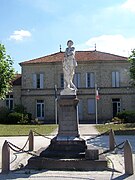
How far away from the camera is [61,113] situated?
446 inches

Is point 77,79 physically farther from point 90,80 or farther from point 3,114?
point 3,114

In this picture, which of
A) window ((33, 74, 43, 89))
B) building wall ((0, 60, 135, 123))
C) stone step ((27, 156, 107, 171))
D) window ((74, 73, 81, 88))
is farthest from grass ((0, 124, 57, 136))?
window ((33, 74, 43, 89))

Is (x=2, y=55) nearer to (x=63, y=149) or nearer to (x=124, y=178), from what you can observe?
(x=63, y=149)

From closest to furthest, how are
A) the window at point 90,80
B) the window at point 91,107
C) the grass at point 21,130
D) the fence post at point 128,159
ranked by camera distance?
the fence post at point 128,159 → the grass at point 21,130 → the window at point 91,107 → the window at point 90,80

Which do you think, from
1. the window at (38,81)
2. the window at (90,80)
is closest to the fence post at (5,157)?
the window at (90,80)

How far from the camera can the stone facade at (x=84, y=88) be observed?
3956 centimetres

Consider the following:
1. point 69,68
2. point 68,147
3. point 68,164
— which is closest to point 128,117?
point 69,68

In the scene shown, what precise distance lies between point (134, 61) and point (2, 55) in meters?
11.0

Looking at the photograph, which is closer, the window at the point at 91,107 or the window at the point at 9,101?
the window at the point at 91,107

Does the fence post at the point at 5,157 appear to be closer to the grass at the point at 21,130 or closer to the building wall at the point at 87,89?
the grass at the point at 21,130

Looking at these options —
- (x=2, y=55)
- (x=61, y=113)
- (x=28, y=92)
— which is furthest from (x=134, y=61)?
(x=28, y=92)

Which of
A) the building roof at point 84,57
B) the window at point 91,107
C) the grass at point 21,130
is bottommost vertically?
the grass at point 21,130

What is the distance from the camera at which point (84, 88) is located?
40.0 m

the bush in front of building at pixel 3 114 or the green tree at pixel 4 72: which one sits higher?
the green tree at pixel 4 72
